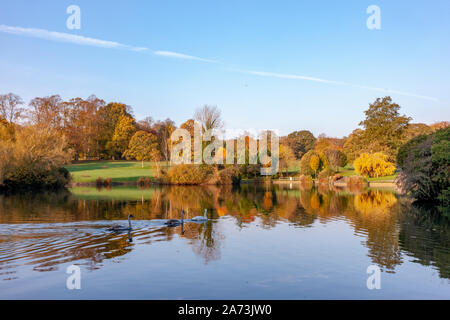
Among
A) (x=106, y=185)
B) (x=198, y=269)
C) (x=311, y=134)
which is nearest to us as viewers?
(x=198, y=269)

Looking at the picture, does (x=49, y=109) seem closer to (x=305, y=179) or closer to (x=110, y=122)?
(x=110, y=122)

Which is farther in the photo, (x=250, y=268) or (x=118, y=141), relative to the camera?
(x=118, y=141)

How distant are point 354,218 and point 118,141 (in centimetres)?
6657

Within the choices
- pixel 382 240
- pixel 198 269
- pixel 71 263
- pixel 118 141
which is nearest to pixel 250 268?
pixel 198 269

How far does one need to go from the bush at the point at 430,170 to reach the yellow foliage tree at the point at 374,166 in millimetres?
27468

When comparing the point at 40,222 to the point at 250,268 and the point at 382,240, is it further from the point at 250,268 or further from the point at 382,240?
the point at 382,240

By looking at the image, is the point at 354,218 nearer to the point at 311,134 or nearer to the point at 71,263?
the point at 71,263

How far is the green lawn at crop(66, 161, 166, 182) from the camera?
176ft

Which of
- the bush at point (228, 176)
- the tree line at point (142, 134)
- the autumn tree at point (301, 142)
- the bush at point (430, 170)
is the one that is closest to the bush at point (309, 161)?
the tree line at point (142, 134)

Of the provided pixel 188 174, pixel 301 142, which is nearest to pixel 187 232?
pixel 188 174

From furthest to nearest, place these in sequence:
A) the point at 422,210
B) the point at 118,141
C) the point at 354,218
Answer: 1. the point at 118,141
2. the point at 422,210
3. the point at 354,218
